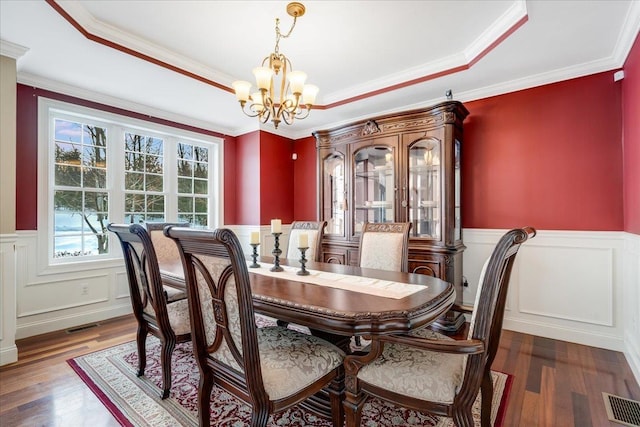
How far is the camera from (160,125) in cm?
391

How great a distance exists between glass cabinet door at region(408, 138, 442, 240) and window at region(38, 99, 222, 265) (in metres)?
2.96

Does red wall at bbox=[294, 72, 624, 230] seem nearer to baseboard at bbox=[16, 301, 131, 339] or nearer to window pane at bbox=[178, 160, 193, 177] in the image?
window pane at bbox=[178, 160, 193, 177]

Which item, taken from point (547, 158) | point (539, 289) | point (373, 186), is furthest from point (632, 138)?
point (373, 186)

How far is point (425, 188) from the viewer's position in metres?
3.20

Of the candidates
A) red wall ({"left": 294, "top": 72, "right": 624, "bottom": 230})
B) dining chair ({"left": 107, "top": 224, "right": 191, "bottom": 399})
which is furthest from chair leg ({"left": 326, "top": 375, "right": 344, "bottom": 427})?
red wall ({"left": 294, "top": 72, "right": 624, "bottom": 230})

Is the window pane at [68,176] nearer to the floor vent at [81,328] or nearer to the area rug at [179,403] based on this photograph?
the floor vent at [81,328]

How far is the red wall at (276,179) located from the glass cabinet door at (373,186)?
1.47 m

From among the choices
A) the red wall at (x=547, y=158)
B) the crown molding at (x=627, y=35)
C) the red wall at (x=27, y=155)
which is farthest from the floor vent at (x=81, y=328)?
the crown molding at (x=627, y=35)

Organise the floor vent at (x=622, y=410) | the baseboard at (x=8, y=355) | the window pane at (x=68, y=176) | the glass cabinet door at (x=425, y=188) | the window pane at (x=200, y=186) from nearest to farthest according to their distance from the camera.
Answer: the floor vent at (x=622, y=410) → the baseboard at (x=8, y=355) → the glass cabinet door at (x=425, y=188) → the window pane at (x=68, y=176) → the window pane at (x=200, y=186)

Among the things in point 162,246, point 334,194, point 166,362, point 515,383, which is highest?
point 334,194

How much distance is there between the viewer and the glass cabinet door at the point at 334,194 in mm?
3762

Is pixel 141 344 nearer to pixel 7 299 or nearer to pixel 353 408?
pixel 7 299

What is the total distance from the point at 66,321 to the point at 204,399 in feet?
8.68

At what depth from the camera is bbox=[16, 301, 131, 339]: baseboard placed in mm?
2867
